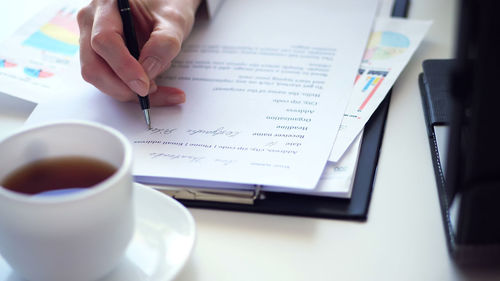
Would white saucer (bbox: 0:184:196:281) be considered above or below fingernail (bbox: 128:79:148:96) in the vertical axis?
below

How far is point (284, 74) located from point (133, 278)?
35 cm

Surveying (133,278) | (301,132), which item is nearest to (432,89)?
(301,132)

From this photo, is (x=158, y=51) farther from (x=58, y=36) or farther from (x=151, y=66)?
(x=58, y=36)

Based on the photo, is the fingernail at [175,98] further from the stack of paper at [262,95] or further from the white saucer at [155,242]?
the white saucer at [155,242]

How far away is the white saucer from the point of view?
1.52ft

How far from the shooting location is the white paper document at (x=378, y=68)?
62cm

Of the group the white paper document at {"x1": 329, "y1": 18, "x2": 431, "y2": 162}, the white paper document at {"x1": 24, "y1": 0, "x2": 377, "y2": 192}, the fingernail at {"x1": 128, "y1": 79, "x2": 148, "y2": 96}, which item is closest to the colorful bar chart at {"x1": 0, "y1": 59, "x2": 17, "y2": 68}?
the white paper document at {"x1": 24, "y1": 0, "x2": 377, "y2": 192}

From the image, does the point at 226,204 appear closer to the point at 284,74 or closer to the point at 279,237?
the point at 279,237

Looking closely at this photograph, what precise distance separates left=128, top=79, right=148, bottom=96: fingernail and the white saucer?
0.47ft

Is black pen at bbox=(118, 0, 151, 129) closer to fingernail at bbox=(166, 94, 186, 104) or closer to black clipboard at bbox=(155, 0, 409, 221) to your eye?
fingernail at bbox=(166, 94, 186, 104)

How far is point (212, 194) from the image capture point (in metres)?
0.55

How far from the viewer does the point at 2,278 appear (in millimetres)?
462

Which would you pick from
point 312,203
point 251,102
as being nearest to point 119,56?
point 251,102

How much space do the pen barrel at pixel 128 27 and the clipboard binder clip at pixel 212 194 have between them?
0.18 m
